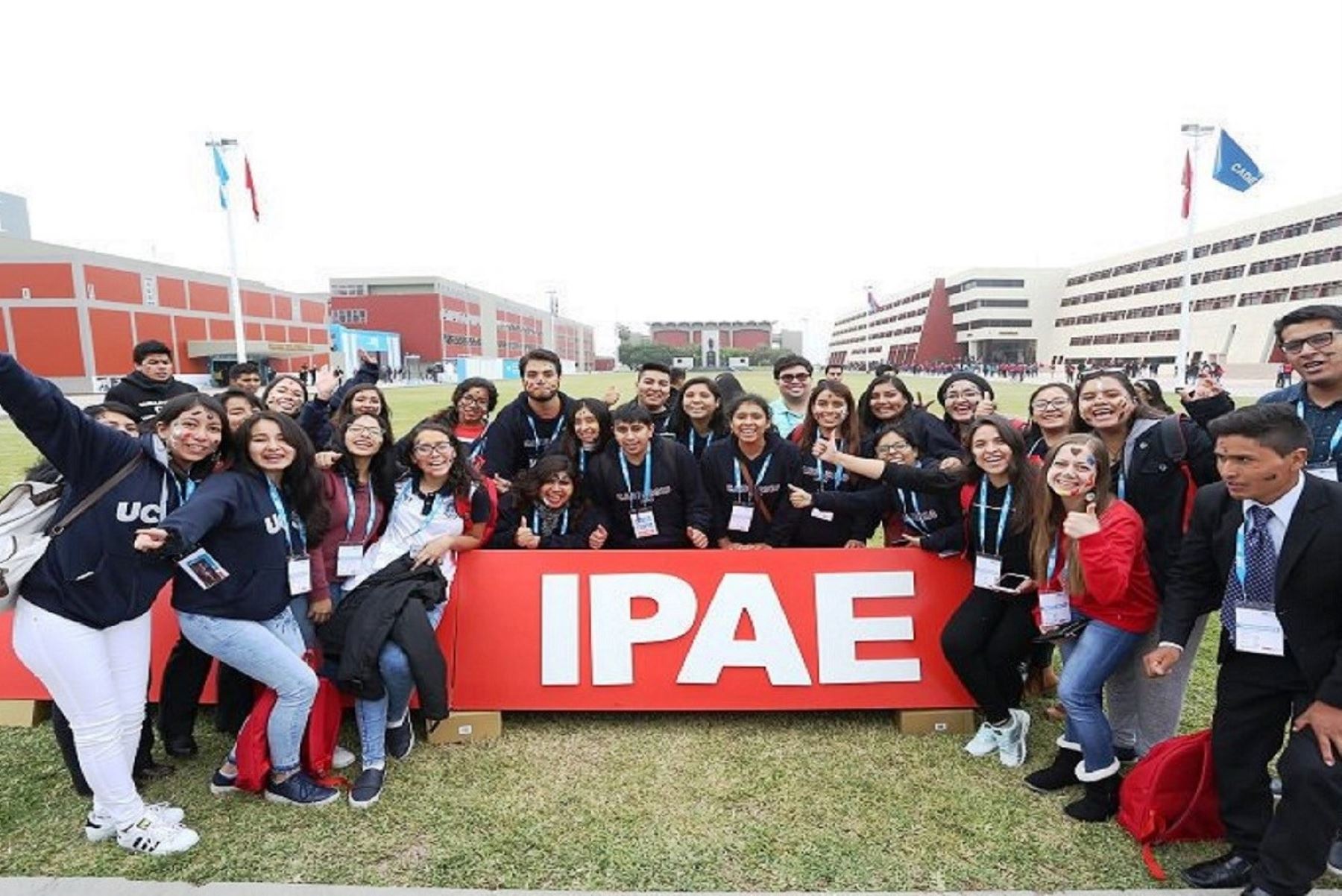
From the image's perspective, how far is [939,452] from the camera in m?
4.85

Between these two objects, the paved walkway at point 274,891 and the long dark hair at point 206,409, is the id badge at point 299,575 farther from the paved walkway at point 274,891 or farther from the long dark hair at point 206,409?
the paved walkway at point 274,891

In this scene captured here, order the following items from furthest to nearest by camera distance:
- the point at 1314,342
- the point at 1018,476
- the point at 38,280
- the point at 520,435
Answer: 1. the point at 38,280
2. the point at 520,435
3. the point at 1018,476
4. the point at 1314,342

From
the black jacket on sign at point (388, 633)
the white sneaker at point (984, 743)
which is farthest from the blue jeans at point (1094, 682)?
the black jacket on sign at point (388, 633)

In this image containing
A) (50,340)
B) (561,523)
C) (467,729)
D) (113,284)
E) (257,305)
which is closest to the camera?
(467,729)

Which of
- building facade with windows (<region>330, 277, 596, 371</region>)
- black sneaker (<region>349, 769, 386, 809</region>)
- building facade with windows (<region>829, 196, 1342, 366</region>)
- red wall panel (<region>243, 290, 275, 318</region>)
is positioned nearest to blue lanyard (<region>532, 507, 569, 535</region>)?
black sneaker (<region>349, 769, 386, 809</region>)

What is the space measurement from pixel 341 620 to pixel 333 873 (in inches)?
44.2

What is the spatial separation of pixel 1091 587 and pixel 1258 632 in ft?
1.87

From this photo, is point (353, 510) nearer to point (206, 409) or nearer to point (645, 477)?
point (206, 409)

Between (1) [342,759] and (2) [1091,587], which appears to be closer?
(2) [1091,587]

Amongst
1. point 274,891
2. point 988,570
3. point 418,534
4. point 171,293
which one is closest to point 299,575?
point 418,534

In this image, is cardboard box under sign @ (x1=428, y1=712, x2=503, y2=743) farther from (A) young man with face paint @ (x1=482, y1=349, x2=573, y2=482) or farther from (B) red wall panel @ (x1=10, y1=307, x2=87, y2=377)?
(B) red wall panel @ (x1=10, y1=307, x2=87, y2=377)

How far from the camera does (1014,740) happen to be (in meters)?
3.64

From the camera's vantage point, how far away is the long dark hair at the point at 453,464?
381 centimetres

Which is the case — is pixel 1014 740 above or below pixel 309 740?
below
